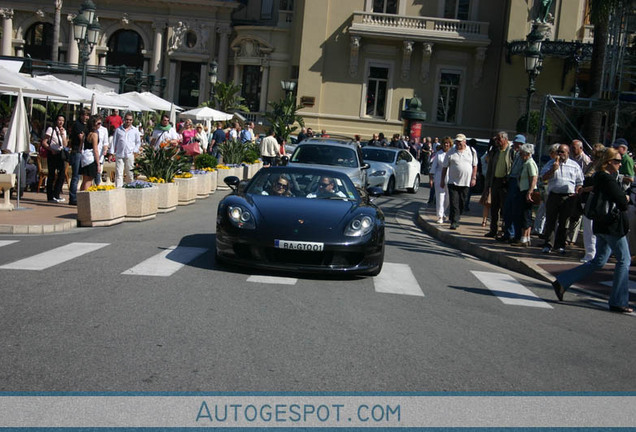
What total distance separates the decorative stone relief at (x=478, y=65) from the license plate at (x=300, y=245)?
41006 mm

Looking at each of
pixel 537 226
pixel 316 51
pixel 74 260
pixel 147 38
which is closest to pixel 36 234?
pixel 74 260

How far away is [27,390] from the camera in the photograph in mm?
5289

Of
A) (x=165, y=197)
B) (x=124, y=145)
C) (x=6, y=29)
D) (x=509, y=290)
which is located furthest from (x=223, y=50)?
(x=509, y=290)

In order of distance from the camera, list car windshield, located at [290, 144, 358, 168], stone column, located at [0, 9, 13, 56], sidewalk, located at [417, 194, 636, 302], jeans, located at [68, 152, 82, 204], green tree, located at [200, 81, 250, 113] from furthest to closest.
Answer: stone column, located at [0, 9, 13, 56] → green tree, located at [200, 81, 250, 113] → car windshield, located at [290, 144, 358, 168] → jeans, located at [68, 152, 82, 204] → sidewalk, located at [417, 194, 636, 302]

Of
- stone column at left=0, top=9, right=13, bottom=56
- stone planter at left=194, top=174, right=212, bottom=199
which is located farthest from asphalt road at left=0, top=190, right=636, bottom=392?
stone column at left=0, top=9, right=13, bottom=56

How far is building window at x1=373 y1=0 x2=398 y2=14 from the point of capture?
163 feet

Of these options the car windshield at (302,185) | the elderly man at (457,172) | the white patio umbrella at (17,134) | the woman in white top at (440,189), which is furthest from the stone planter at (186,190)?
the car windshield at (302,185)

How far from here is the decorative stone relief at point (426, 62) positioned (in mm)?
48737

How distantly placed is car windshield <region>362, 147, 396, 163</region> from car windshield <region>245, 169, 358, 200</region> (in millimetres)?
16182

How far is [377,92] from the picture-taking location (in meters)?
50.4

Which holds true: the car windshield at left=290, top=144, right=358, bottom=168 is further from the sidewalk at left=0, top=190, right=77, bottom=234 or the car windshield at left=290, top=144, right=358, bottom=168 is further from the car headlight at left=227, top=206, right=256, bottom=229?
the car headlight at left=227, top=206, right=256, bottom=229

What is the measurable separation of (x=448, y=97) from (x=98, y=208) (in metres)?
38.1

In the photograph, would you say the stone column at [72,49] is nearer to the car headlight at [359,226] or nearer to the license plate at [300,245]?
the car headlight at [359,226]

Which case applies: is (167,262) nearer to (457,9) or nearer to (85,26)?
(85,26)
